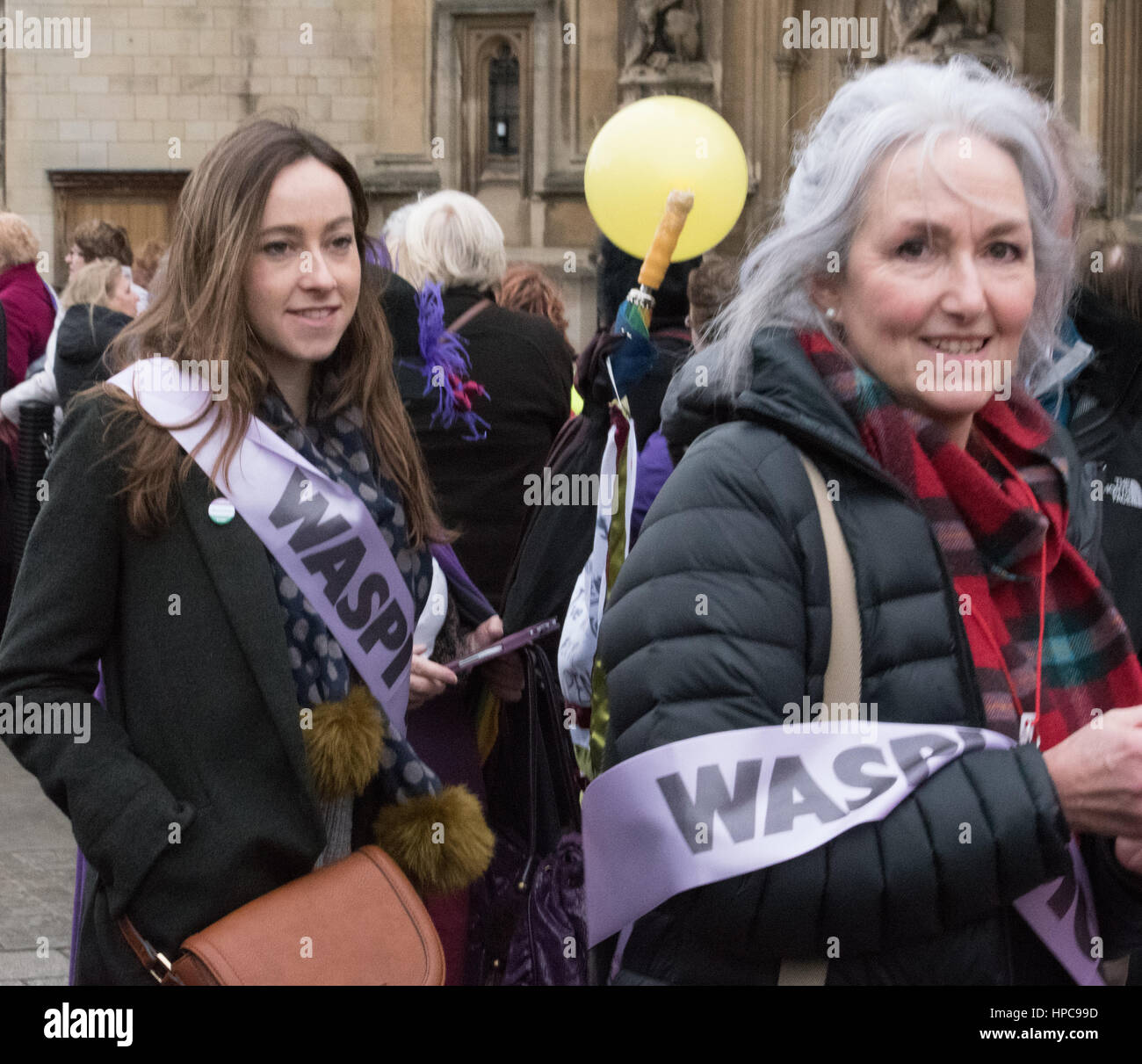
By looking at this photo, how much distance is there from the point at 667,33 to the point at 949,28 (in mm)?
3605

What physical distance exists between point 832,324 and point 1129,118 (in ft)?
36.1

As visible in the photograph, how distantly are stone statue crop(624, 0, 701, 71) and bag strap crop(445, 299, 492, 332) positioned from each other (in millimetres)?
12777

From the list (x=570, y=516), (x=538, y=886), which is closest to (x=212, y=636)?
(x=538, y=886)

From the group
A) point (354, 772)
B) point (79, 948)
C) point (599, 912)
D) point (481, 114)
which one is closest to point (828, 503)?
point (599, 912)

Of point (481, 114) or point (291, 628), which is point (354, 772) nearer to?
point (291, 628)

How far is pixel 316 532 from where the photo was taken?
2637 mm

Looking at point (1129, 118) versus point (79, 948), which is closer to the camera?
point (79, 948)

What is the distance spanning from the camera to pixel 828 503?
1.89 m

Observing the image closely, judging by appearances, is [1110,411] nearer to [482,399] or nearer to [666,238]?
[666,238]

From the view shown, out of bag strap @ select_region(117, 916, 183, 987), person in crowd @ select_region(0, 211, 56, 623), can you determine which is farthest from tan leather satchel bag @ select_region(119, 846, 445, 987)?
person in crowd @ select_region(0, 211, 56, 623)

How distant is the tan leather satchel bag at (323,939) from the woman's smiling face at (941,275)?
103 centimetres

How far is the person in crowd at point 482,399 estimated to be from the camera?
510cm

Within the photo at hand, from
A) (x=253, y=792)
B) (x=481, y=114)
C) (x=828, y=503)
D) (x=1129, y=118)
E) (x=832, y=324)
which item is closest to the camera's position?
(x=828, y=503)

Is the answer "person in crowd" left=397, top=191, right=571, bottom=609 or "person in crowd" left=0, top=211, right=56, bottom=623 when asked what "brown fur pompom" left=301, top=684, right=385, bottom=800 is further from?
"person in crowd" left=0, top=211, right=56, bottom=623
